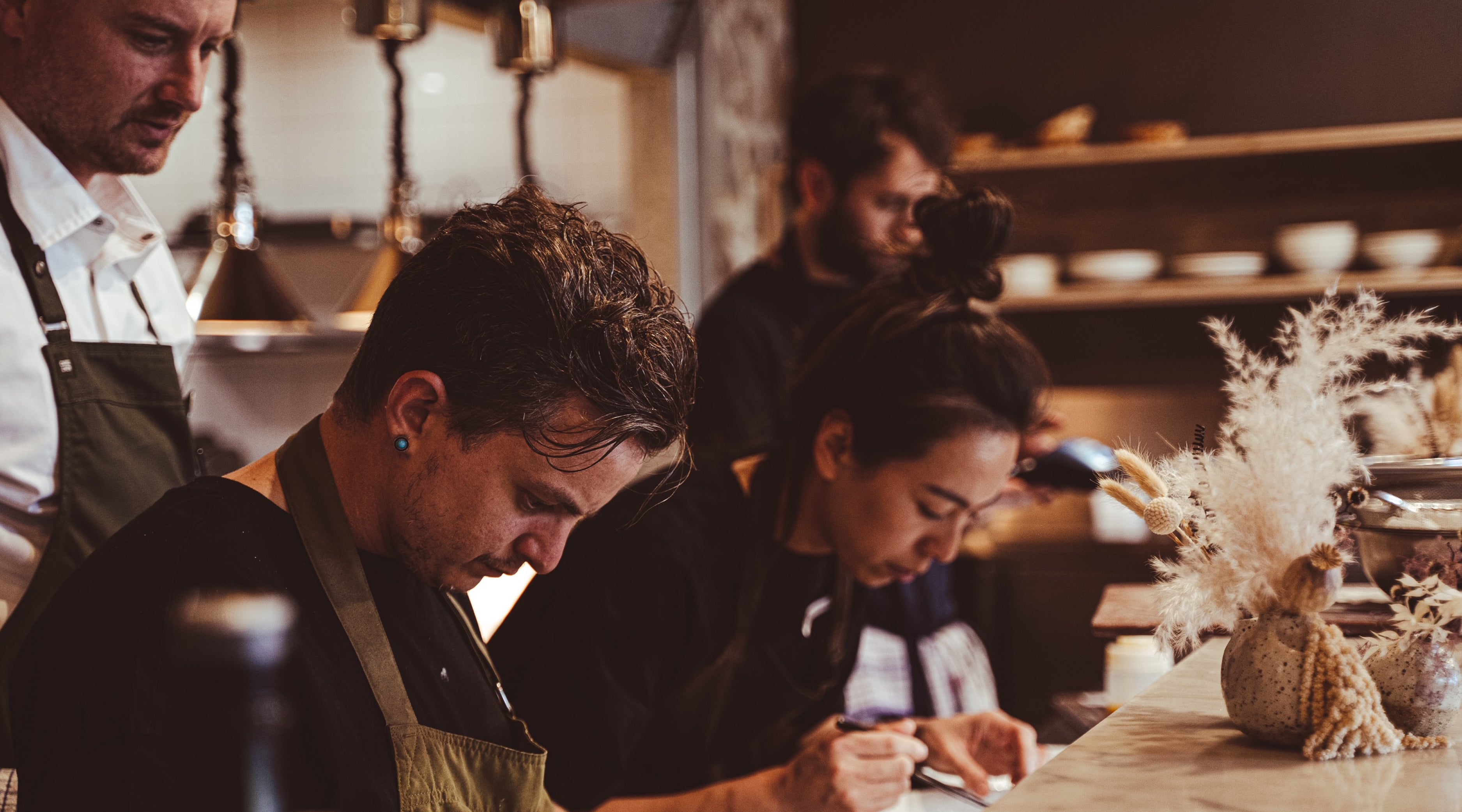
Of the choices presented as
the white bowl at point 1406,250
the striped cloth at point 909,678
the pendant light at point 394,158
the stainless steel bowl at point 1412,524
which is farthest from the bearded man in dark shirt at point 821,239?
the white bowl at point 1406,250

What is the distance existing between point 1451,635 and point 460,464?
94 cm

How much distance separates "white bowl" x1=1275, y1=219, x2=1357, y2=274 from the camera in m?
3.96

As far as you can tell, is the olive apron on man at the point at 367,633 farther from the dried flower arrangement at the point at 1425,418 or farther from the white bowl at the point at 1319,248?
the white bowl at the point at 1319,248

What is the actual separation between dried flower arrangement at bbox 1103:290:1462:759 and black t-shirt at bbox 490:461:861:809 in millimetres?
724

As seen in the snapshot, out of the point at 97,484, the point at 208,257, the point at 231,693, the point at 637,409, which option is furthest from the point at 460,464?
the point at 208,257

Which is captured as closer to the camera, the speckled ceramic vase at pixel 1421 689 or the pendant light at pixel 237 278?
the speckled ceramic vase at pixel 1421 689

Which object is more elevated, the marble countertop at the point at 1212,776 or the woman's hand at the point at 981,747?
the marble countertop at the point at 1212,776

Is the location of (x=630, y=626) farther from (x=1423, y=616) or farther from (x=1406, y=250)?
(x=1406, y=250)

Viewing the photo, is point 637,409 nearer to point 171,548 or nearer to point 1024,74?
point 171,548

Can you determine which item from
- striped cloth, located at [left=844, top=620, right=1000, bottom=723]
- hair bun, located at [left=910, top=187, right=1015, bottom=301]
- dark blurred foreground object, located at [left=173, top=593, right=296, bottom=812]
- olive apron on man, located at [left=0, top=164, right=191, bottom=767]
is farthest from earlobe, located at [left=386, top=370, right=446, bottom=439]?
striped cloth, located at [left=844, top=620, right=1000, bottom=723]

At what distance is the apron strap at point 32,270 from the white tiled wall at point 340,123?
3.51m

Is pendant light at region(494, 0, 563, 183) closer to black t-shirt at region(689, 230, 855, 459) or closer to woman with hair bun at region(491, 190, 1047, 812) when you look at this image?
black t-shirt at region(689, 230, 855, 459)

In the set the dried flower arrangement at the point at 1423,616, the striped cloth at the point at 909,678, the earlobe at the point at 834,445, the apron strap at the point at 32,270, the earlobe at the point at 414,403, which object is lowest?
the striped cloth at the point at 909,678

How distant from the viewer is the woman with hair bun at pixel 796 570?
162cm
